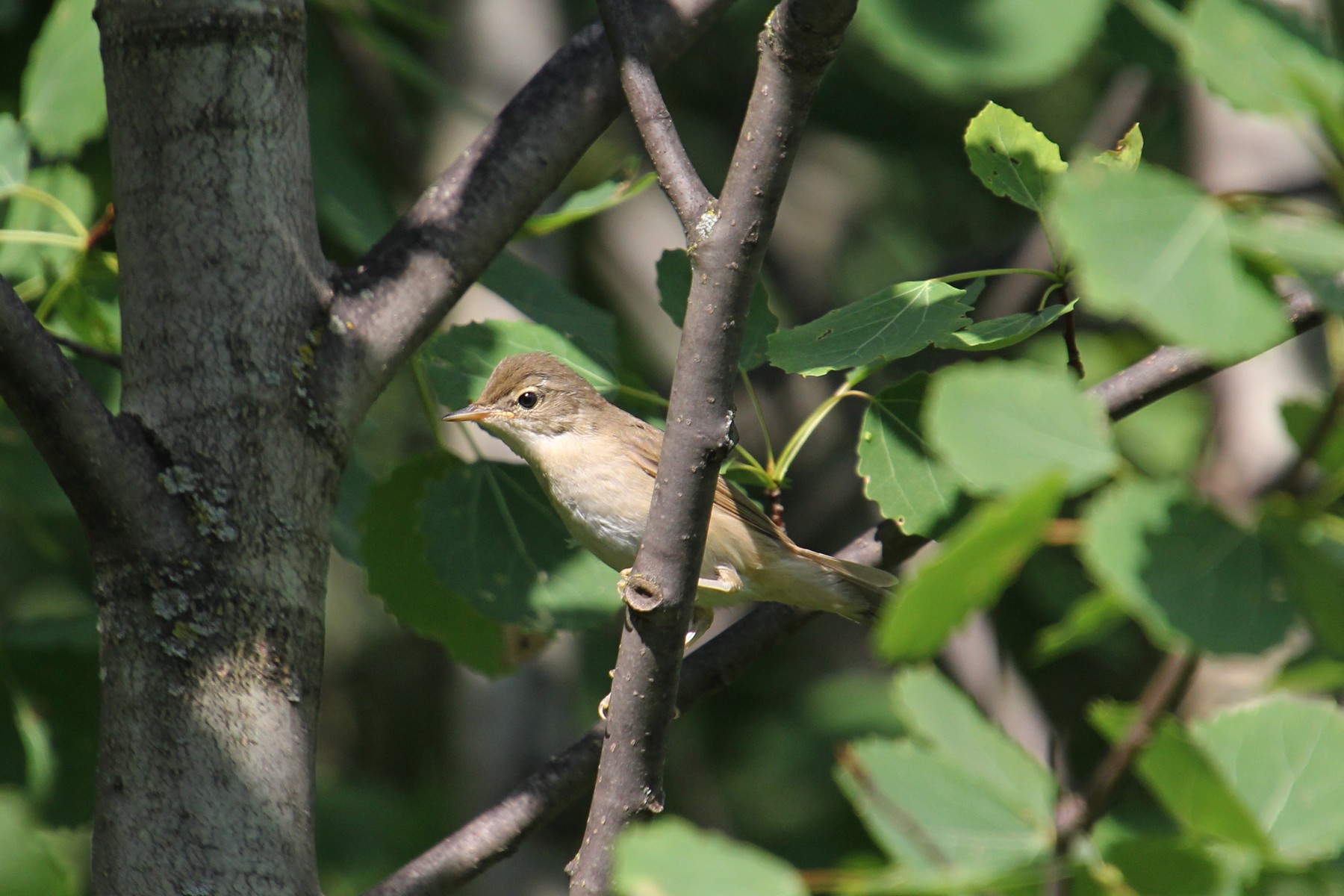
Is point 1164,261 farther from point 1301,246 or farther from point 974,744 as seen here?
point 974,744

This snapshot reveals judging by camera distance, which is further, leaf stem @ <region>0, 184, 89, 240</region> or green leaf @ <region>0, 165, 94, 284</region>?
green leaf @ <region>0, 165, 94, 284</region>

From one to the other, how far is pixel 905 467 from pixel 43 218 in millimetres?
2250

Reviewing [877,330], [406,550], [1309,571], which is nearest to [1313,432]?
[1309,571]

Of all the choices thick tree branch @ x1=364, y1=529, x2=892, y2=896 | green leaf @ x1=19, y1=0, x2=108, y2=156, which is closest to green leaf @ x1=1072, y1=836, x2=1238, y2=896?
thick tree branch @ x1=364, y1=529, x2=892, y2=896

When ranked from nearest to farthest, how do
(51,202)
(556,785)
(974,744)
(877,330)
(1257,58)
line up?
1. (1257,58)
2. (974,744)
3. (877,330)
4. (556,785)
5. (51,202)

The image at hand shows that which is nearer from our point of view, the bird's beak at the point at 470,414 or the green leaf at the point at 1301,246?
the green leaf at the point at 1301,246

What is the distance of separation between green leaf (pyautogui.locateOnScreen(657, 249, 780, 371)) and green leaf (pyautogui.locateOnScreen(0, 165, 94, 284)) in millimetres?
1389

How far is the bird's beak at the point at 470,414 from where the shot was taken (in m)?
3.15

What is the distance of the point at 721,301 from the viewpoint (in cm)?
171

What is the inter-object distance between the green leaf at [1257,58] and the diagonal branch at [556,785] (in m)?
1.18

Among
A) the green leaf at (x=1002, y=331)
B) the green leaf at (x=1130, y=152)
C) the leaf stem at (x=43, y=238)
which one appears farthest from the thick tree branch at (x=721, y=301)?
the leaf stem at (x=43, y=238)

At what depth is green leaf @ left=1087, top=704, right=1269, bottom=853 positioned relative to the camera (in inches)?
36.9

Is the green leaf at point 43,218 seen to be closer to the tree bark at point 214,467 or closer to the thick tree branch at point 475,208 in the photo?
the tree bark at point 214,467

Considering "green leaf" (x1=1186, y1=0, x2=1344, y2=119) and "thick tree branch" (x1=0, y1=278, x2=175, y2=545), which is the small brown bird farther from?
"green leaf" (x1=1186, y1=0, x2=1344, y2=119)
